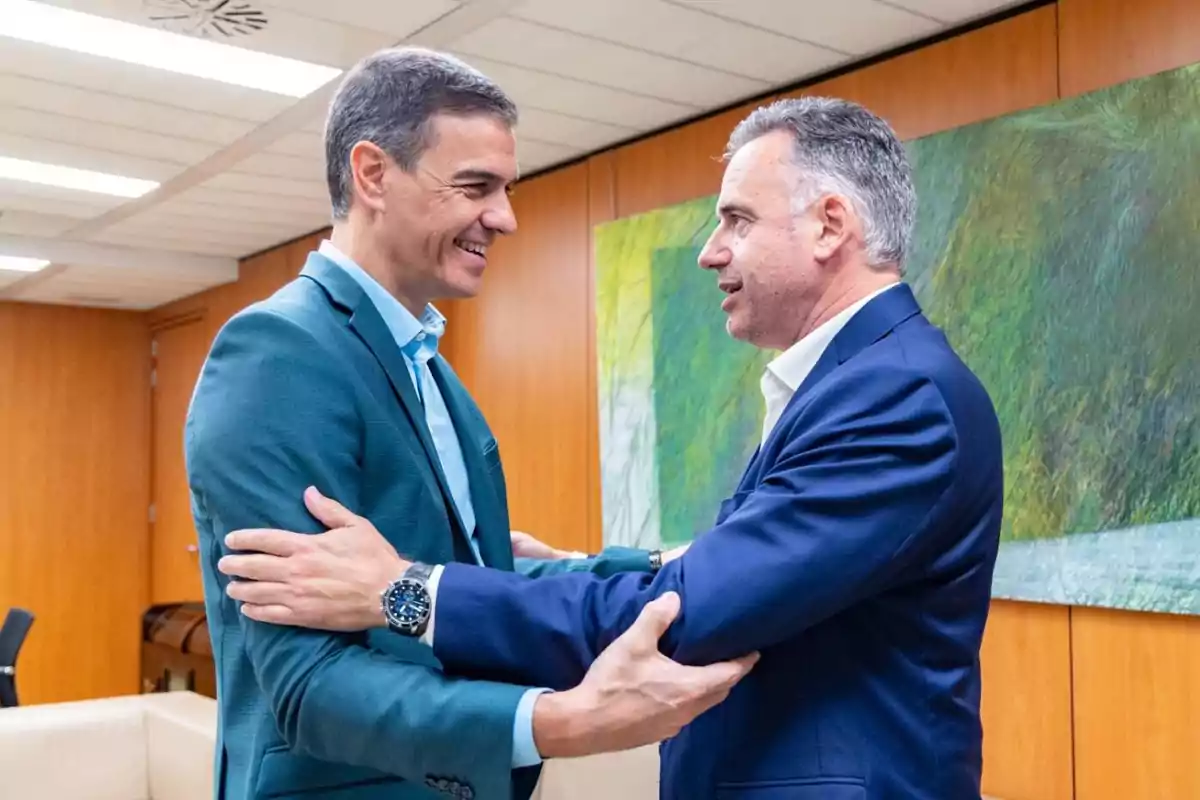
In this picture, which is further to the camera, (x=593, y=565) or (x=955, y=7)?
(x=955, y=7)

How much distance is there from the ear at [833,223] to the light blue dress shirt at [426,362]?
0.50 metres

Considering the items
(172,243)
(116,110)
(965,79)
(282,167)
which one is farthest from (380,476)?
(172,243)

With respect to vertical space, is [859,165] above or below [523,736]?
above

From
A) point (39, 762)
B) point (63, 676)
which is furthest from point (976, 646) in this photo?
point (63, 676)

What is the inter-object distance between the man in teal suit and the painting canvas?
1.73 metres

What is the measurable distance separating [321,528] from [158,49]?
2507 millimetres

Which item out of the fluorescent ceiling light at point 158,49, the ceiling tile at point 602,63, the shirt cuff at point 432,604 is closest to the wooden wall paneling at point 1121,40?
the ceiling tile at point 602,63

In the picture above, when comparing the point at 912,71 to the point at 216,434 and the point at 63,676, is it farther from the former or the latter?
the point at 63,676

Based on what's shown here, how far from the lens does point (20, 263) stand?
6129mm

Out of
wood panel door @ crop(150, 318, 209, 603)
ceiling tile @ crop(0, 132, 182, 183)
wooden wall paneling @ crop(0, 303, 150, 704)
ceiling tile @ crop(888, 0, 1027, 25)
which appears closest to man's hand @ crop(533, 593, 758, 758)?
ceiling tile @ crop(888, 0, 1027, 25)

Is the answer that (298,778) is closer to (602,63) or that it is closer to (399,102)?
(399,102)

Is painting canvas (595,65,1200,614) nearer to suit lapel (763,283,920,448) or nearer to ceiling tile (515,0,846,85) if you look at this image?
ceiling tile (515,0,846,85)

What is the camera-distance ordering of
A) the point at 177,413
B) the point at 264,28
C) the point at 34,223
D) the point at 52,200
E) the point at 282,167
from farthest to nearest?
the point at 177,413
the point at 34,223
the point at 52,200
the point at 282,167
the point at 264,28

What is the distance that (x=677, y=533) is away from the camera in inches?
143
